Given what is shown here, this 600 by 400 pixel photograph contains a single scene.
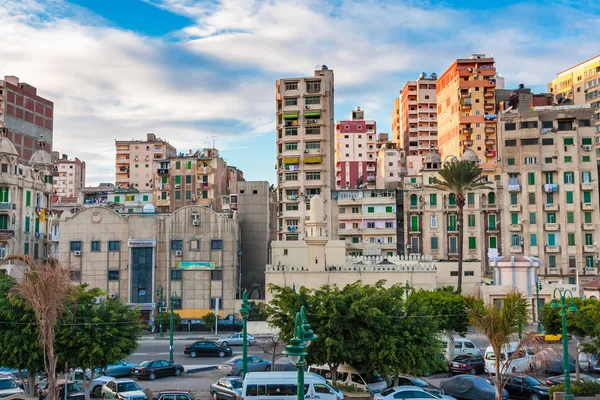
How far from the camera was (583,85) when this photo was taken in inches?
4670

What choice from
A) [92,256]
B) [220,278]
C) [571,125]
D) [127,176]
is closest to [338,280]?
[220,278]

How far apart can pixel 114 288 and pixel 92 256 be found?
12.7 feet

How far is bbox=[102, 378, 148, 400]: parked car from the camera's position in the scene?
31.7 meters

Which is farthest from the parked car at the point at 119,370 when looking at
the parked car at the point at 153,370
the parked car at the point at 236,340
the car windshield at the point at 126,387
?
the parked car at the point at 236,340

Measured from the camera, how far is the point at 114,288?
227 ft

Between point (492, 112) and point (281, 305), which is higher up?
point (492, 112)

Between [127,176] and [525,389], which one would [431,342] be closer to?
[525,389]

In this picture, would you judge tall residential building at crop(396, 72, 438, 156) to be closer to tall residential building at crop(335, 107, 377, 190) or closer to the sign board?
tall residential building at crop(335, 107, 377, 190)

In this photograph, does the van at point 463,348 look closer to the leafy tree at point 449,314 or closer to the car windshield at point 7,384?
the leafy tree at point 449,314

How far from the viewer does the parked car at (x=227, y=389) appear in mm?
31984

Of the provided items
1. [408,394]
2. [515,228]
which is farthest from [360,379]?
[515,228]

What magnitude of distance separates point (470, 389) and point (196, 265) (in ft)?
136

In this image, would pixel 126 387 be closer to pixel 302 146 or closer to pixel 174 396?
pixel 174 396

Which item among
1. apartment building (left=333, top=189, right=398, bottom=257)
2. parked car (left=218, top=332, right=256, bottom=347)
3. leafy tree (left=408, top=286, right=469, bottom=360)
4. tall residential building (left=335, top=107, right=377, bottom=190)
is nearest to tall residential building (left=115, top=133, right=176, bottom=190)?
tall residential building (left=335, top=107, right=377, bottom=190)
